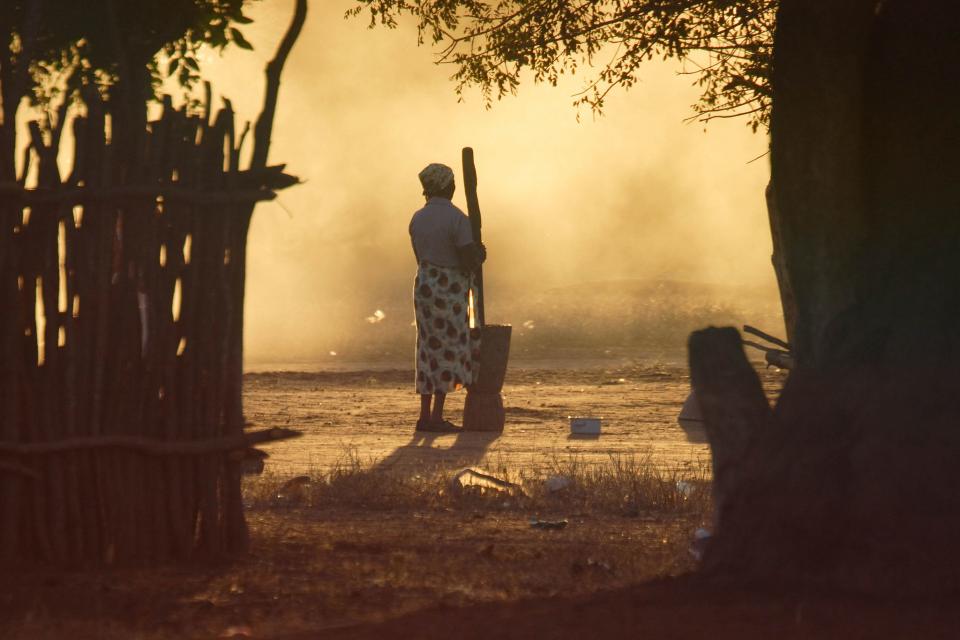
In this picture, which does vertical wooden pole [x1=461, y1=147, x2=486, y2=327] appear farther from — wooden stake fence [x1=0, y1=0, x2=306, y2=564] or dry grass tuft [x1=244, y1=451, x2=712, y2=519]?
wooden stake fence [x1=0, y1=0, x2=306, y2=564]

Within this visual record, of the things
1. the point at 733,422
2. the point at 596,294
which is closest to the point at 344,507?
the point at 733,422

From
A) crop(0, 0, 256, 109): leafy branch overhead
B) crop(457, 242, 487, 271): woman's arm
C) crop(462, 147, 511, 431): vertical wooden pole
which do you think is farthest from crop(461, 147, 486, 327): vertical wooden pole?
crop(0, 0, 256, 109): leafy branch overhead

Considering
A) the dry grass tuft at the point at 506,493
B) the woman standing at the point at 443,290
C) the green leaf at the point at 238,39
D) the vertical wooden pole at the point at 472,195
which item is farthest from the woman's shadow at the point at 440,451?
the green leaf at the point at 238,39

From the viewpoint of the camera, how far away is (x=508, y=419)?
44.0 ft

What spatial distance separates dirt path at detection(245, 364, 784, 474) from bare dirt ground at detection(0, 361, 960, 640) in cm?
8

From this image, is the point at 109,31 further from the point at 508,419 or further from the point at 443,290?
the point at 508,419

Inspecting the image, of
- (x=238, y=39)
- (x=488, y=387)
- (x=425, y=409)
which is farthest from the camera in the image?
(x=488, y=387)

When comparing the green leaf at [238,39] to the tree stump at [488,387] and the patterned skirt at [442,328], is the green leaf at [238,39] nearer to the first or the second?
the patterned skirt at [442,328]

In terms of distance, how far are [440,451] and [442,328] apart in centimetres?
145

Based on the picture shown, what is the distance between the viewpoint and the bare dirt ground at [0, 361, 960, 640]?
4332 millimetres

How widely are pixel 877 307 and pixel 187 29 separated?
10.6 feet

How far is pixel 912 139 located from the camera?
5504mm

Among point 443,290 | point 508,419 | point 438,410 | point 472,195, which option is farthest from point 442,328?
point 508,419

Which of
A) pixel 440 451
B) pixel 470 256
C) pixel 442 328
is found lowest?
pixel 440 451
